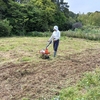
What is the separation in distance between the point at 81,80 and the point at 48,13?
22.3 meters

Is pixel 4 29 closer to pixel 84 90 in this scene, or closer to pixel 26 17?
pixel 26 17

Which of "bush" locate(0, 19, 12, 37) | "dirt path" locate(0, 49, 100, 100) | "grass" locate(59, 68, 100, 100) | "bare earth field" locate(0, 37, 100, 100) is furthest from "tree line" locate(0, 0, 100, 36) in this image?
"grass" locate(59, 68, 100, 100)

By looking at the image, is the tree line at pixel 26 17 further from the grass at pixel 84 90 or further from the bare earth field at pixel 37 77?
the grass at pixel 84 90

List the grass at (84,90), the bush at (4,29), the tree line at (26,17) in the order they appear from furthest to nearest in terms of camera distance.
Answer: the tree line at (26,17) → the bush at (4,29) → the grass at (84,90)

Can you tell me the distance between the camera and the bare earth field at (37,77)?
5033 millimetres

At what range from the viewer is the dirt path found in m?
5.05

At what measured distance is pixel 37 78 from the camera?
243 inches

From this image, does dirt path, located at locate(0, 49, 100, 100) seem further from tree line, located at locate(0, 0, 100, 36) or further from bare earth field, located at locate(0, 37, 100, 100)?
tree line, located at locate(0, 0, 100, 36)

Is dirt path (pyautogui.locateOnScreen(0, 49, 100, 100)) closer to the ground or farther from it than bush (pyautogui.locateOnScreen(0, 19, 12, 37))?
closer to the ground

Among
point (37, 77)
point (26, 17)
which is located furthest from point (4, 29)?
point (37, 77)

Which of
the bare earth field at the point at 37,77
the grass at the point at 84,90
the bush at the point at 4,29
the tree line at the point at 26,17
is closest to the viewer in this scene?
the grass at the point at 84,90

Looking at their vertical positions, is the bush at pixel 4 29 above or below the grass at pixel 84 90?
above

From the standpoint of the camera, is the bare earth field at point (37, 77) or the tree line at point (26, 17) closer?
the bare earth field at point (37, 77)

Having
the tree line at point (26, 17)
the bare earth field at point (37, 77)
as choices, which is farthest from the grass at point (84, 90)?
the tree line at point (26, 17)
